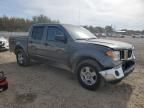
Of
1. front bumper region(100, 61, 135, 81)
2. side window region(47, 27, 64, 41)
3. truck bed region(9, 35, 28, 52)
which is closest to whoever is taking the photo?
front bumper region(100, 61, 135, 81)

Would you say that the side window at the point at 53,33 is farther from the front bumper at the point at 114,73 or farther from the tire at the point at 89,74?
the front bumper at the point at 114,73

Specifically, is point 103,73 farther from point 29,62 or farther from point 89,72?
point 29,62

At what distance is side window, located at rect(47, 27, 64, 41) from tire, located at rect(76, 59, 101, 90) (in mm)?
1420

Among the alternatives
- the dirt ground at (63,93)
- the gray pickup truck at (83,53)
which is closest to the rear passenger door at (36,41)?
the gray pickup truck at (83,53)

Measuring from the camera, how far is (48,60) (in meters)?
5.98

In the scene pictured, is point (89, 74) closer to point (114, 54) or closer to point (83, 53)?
point (83, 53)

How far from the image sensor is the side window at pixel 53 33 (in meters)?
5.67

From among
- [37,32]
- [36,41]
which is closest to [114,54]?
[36,41]

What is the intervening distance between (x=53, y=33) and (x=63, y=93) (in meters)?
2.22

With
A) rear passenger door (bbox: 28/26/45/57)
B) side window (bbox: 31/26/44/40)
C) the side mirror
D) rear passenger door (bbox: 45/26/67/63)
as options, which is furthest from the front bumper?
side window (bbox: 31/26/44/40)

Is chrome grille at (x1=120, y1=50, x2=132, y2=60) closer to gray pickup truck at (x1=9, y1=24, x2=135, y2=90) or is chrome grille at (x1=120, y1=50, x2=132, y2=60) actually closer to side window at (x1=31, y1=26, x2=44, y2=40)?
gray pickup truck at (x1=9, y1=24, x2=135, y2=90)

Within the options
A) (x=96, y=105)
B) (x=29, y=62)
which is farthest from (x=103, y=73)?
(x=29, y=62)

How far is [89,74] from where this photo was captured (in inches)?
186

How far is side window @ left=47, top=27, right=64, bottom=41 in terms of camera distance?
5668 mm
